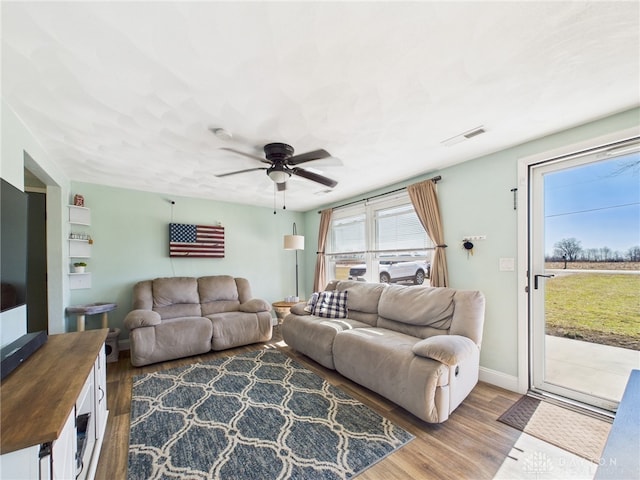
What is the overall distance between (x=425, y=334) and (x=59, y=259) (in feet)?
14.1

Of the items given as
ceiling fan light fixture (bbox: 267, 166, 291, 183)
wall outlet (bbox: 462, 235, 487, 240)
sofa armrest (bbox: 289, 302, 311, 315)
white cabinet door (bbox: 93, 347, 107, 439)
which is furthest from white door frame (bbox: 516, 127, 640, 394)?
white cabinet door (bbox: 93, 347, 107, 439)

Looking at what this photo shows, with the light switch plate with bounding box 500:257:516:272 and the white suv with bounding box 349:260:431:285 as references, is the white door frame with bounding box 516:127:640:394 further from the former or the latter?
the white suv with bounding box 349:260:431:285

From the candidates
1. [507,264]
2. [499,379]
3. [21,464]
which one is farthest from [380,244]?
[21,464]

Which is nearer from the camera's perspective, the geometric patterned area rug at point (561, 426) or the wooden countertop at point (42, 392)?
the wooden countertop at point (42, 392)

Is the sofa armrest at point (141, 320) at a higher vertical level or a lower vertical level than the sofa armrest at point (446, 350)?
lower

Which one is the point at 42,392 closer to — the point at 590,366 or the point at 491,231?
the point at 491,231

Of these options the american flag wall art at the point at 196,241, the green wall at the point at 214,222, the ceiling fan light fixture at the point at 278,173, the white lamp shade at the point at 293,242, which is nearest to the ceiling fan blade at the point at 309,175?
the ceiling fan light fixture at the point at 278,173

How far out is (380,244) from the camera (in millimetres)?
4230

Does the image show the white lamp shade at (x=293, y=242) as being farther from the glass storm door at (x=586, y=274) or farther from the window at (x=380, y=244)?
the glass storm door at (x=586, y=274)

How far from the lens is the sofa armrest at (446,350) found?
1.99m

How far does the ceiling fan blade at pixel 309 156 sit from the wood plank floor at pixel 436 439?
2233 millimetres

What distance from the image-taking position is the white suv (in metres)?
3.62

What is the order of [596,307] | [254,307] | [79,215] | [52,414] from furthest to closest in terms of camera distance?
[254,307], [79,215], [596,307], [52,414]

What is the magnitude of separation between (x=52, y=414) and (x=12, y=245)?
1238 mm
